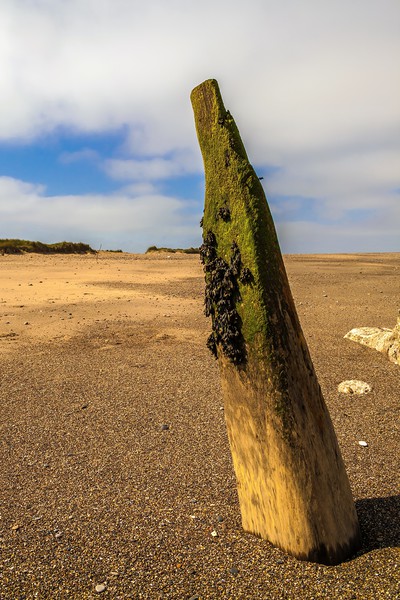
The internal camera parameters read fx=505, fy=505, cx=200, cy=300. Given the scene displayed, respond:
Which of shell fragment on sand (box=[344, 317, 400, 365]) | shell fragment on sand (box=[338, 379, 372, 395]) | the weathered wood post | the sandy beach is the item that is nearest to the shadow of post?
the sandy beach

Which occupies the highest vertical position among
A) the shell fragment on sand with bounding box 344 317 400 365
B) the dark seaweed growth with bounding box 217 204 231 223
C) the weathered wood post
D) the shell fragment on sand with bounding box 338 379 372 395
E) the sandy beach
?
the dark seaweed growth with bounding box 217 204 231 223

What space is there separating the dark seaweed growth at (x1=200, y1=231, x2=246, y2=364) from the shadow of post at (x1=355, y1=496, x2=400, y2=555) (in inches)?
70.5

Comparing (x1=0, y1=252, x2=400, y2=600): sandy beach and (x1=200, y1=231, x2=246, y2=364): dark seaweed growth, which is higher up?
(x1=200, y1=231, x2=246, y2=364): dark seaweed growth

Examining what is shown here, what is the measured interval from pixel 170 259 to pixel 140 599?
1153 inches

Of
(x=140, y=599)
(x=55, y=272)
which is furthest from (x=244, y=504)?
(x=55, y=272)

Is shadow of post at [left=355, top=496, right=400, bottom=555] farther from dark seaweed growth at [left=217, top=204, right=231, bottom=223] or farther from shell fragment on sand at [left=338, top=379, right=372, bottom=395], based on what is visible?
shell fragment on sand at [left=338, top=379, right=372, bottom=395]

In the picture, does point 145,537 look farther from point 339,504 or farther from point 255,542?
point 339,504

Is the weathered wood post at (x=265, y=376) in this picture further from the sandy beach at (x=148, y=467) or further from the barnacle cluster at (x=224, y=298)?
the sandy beach at (x=148, y=467)

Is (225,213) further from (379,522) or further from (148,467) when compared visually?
(148,467)

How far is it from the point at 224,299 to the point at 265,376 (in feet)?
2.16

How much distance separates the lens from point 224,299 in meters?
3.84

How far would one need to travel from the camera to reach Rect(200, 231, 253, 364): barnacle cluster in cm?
375

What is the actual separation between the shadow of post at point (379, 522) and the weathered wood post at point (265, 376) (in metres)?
0.19

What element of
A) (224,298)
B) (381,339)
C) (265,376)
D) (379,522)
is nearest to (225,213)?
(224,298)
